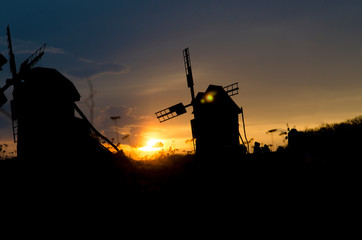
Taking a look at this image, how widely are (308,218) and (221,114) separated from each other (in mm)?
13707

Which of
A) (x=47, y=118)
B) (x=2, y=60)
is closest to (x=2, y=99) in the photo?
(x=2, y=60)

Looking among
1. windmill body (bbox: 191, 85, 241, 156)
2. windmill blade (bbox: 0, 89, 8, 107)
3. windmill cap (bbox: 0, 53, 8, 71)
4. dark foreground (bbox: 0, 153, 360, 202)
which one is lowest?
dark foreground (bbox: 0, 153, 360, 202)

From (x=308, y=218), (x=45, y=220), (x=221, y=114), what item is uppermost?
(x=221, y=114)

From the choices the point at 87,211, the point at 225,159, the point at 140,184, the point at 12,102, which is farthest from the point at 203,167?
the point at 12,102

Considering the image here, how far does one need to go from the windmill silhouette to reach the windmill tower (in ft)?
25.1

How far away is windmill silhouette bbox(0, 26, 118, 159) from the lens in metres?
14.5

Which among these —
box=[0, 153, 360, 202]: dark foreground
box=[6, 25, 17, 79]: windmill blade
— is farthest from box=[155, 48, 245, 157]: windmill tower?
box=[6, 25, 17, 79]: windmill blade

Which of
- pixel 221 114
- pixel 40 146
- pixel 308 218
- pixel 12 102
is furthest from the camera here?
pixel 221 114

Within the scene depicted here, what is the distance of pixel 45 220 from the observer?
337 inches

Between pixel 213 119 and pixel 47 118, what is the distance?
1135 cm

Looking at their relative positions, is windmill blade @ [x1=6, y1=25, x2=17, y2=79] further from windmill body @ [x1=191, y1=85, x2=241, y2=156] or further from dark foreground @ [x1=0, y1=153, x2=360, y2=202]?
windmill body @ [x1=191, y1=85, x2=241, y2=156]

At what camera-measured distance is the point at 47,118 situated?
14.8 m

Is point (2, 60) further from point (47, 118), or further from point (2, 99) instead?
point (47, 118)

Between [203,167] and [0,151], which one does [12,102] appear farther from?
[203,167]
